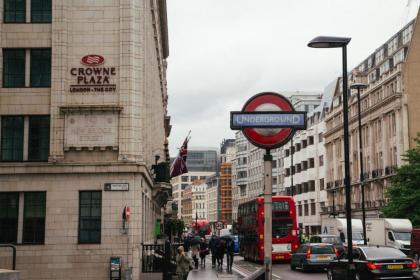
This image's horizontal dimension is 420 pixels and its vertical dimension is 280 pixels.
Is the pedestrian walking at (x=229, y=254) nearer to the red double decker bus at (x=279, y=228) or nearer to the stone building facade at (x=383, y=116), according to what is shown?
the red double decker bus at (x=279, y=228)

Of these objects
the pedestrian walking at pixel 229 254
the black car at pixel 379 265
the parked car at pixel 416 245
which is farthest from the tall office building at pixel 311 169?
the black car at pixel 379 265

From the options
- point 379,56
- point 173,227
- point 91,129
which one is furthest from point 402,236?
point 379,56

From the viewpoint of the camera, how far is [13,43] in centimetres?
2723

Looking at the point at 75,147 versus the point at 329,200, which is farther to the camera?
the point at 329,200

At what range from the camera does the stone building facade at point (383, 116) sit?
68.9 meters

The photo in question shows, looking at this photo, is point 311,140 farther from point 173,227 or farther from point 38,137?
point 38,137

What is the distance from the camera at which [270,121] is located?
23.5 ft

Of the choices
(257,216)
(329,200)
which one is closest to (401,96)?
(329,200)

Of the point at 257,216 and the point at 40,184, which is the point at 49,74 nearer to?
the point at 40,184

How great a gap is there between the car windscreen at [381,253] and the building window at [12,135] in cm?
1370

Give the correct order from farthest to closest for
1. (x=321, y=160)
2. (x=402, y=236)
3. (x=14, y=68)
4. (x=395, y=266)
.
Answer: (x=321, y=160) → (x=402, y=236) → (x=14, y=68) → (x=395, y=266)

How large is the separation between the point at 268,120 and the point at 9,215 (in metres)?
21.2

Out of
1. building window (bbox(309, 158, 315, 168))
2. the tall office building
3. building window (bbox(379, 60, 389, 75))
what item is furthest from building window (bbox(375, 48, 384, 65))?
building window (bbox(309, 158, 315, 168))

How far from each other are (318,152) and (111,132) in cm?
7606
